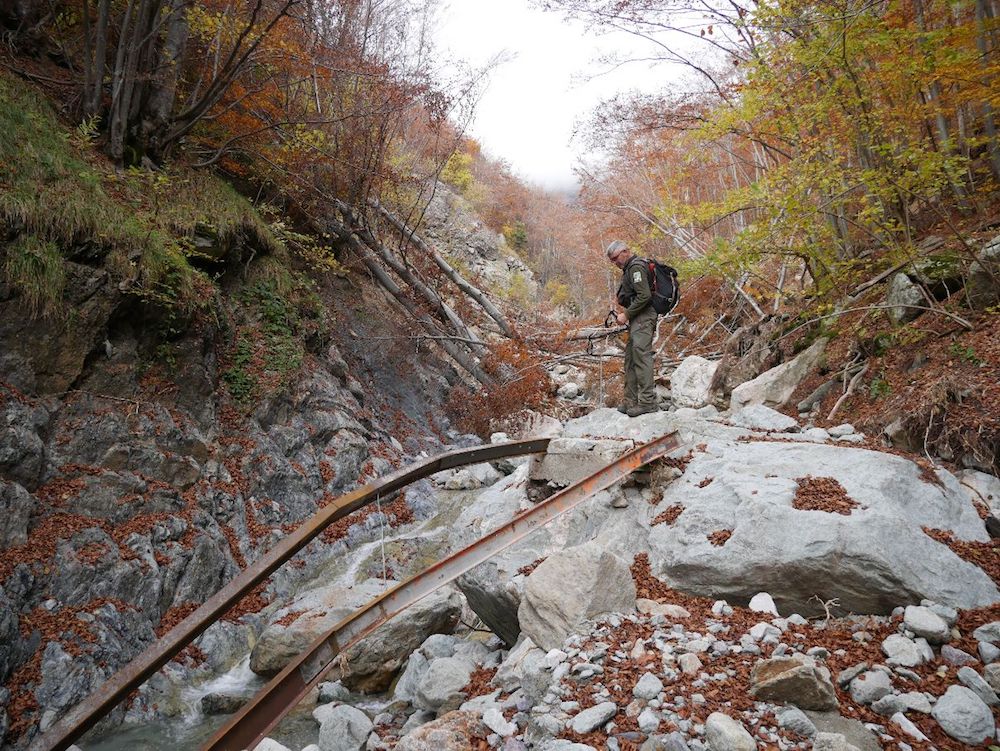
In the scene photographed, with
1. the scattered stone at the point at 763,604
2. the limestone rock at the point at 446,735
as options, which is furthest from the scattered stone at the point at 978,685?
the limestone rock at the point at 446,735

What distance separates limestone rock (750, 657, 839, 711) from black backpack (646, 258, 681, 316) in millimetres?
5462

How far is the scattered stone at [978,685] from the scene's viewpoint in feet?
7.88

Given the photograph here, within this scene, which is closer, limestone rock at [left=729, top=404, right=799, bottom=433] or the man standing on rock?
limestone rock at [left=729, top=404, right=799, bottom=433]

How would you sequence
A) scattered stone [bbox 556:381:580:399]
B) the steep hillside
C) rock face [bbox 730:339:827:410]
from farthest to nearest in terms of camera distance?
scattered stone [bbox 556:381:580:399], rock face [bbox 730:339:827:410], the steep hillside

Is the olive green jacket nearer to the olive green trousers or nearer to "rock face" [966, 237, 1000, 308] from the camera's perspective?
the olive green trousers

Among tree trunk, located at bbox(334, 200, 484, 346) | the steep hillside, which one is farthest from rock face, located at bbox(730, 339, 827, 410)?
tree trunk, located at bbox(334, 200, 484, 346)

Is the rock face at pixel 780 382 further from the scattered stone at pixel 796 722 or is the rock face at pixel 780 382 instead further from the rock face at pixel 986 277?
the scattered stone at pixel 796 722

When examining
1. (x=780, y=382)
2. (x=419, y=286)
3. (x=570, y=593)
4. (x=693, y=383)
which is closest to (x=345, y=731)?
(x=570, y=593)

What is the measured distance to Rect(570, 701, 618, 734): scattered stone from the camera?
248cm

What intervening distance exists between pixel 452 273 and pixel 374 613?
12.2 metres

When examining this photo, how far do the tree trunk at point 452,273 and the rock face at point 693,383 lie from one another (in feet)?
14.4

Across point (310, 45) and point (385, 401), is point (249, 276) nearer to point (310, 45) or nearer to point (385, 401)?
point (385, 401)

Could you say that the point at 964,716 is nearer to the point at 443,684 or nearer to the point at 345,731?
the point at 443,684

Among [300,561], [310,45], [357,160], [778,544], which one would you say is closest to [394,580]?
[300,561]
